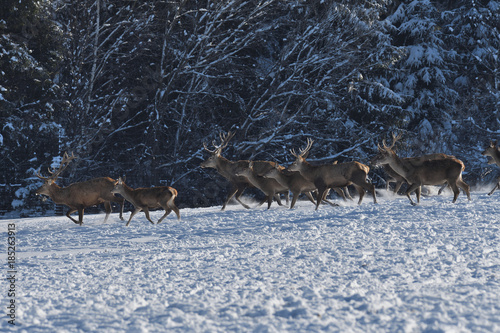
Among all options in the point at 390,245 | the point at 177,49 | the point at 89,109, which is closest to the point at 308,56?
the point at 177,49

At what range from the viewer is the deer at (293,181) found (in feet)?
49.6

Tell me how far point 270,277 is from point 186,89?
21017mm

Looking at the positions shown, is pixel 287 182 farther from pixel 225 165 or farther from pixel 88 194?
pixel 88 194

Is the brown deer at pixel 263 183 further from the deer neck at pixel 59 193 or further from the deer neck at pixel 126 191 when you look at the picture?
the deer neck at pixel 59 193

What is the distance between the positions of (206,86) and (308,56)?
4527 mm

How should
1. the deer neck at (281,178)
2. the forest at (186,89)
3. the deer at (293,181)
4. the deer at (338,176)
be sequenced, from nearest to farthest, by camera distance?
the deer at (338,176) → the deer at (293,181) → the deer neck at (281,178) → the forest at (186,89)

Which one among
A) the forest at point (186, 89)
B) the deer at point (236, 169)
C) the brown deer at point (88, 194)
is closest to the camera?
the brown deer at point (88, 194)

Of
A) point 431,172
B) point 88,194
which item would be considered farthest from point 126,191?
point 431,172

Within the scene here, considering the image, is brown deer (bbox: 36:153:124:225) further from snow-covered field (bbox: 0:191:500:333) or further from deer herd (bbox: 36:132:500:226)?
snow-covered field (bbox: 0:191:500:333)

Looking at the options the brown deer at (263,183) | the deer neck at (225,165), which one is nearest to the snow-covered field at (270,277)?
the brown deer at (263,183)

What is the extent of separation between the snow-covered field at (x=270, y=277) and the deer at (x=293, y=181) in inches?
120

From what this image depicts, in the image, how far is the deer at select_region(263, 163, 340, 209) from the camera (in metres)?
15.1

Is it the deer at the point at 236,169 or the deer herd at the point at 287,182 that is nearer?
the deer herd at the point at 287,182

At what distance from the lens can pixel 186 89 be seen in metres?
27.1
